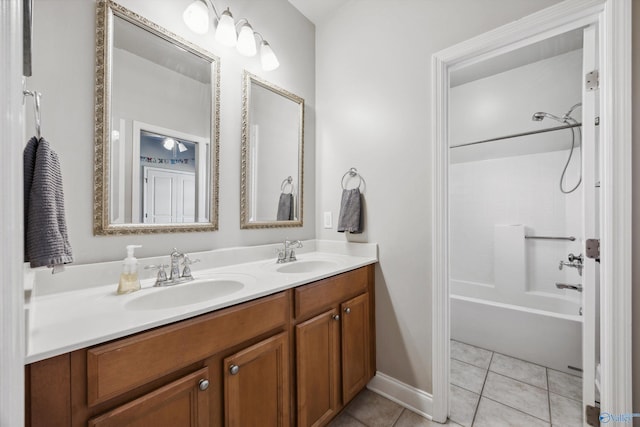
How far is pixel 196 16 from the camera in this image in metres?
1.29

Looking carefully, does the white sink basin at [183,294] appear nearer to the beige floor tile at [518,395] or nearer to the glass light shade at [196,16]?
the glass light shade at [196,16]

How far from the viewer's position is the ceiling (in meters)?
1.87

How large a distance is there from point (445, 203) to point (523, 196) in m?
1.58

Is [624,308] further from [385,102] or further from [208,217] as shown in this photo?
[208,217]

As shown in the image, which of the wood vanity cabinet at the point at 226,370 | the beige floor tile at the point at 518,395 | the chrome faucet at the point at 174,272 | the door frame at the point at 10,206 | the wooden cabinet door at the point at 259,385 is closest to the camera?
the door frame at the point at 10,206

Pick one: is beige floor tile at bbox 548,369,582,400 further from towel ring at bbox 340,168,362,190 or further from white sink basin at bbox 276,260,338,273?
towel ring at bbox 340,168,362,190

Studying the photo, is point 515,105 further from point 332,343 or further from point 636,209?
point 332,343

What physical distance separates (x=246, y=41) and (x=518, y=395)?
268 centimetres

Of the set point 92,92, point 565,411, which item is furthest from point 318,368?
point 92,92

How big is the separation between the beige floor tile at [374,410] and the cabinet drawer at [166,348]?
3.07 feet

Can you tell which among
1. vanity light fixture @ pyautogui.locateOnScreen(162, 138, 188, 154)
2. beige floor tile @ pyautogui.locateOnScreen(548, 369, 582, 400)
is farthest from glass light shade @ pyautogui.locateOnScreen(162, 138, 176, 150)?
beige floor tile @ pyautogui.locateOnScreen(548, 369, 582, 400)

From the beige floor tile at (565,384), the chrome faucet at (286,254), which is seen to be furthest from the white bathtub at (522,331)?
the chrome faucet at (286,254)

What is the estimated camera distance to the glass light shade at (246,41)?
1.50 metres

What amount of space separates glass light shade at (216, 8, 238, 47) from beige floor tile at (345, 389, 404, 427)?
2.22 meters
